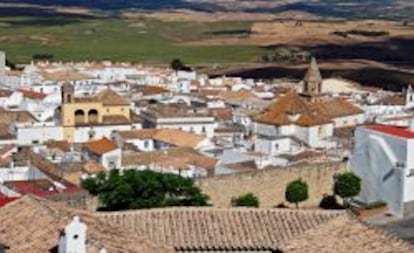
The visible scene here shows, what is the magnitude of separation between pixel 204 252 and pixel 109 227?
1637mm

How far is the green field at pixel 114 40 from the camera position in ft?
381

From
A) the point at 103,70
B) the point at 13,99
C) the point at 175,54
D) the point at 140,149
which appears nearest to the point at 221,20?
the point at 175,54

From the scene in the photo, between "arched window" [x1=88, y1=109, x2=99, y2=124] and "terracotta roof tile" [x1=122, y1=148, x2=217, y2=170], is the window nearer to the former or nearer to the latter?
"terracotta roof tile" [x1=122, y1=148, x2=217, y2=170]

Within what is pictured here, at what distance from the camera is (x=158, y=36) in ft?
497

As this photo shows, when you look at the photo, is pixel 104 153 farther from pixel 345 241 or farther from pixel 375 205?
pixel 345 241

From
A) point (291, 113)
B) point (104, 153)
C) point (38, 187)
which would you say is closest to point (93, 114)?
point (291, 113)

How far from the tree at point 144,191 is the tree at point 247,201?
2080 millimetres

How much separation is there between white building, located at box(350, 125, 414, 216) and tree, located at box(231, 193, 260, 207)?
498 cm

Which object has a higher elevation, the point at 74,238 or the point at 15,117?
the point at 74,238

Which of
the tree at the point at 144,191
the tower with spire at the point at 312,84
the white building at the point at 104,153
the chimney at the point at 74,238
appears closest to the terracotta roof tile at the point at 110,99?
the white building at the point at 104,153

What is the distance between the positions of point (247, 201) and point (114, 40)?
112876mm

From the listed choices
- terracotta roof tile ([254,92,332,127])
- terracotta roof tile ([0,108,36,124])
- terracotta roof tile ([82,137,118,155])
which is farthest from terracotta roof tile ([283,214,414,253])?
terracotta roof tile ([0,108,36,124])

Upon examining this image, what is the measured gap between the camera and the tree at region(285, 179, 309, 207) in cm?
3166

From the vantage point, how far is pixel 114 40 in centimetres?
14025
